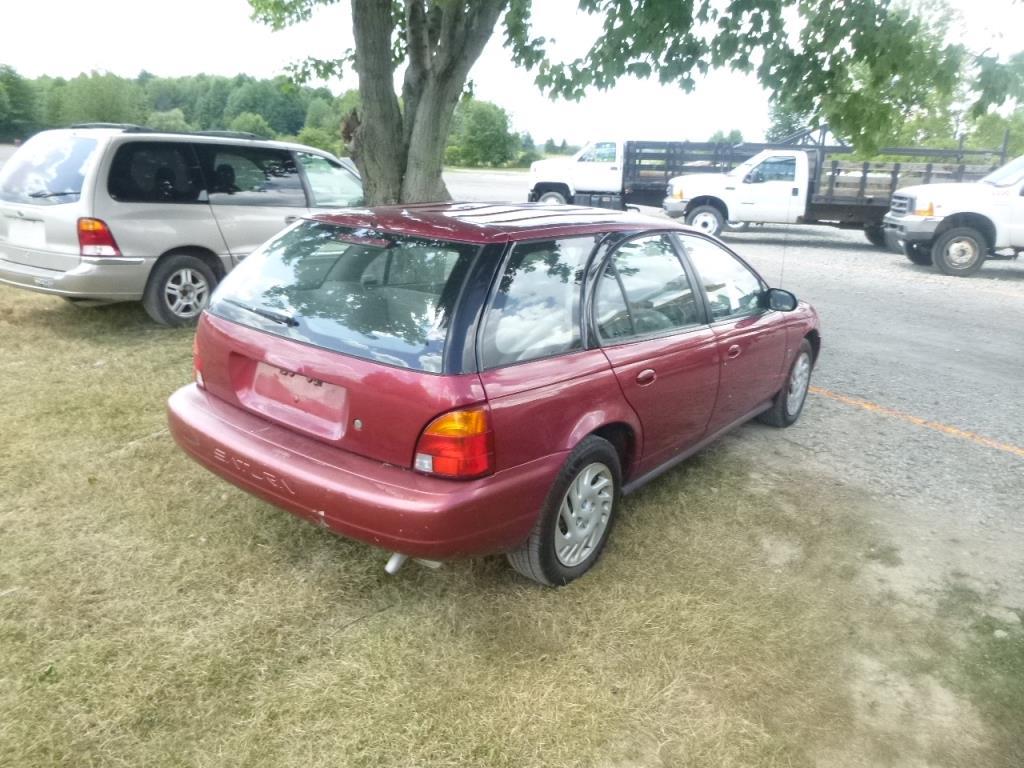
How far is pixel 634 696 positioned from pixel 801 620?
90 centimetres

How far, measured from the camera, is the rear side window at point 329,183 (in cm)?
801

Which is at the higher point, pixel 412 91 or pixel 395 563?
pixel 412 91

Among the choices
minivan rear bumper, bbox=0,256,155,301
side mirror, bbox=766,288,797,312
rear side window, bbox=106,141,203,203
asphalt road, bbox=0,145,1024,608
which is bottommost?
asphalt road, bbox=0,145,1024,608

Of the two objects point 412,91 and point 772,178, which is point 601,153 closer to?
point 772,178

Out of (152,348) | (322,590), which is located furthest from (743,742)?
(152,348)

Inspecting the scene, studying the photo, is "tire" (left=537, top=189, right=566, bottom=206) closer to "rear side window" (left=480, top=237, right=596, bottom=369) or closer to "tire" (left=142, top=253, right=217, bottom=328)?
"tire" (left=142, top=253, right=217, bottom=328)

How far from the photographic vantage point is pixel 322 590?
10.5ft

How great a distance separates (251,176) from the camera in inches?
293

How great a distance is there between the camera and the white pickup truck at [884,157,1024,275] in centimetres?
1254

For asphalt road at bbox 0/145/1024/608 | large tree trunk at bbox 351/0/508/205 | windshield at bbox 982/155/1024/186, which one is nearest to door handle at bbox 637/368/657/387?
asphalt road at bbox 0/145/1024/608

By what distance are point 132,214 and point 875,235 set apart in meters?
15.6

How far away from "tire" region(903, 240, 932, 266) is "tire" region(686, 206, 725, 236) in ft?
13.7

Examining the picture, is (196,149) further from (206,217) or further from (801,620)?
(801,620)

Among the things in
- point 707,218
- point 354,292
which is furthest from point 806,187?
point 354,292
